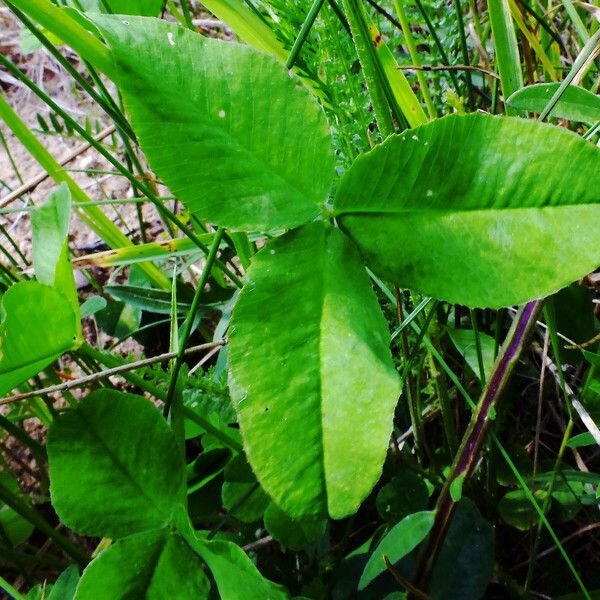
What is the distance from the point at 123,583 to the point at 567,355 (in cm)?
67

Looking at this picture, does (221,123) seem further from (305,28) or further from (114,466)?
(114,466)

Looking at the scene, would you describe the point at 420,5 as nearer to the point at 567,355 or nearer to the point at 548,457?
the point at 567,355

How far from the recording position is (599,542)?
3.04ft

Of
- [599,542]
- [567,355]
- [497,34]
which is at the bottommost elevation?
[599,542]

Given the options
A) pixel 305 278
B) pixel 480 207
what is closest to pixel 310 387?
pixel 305 278

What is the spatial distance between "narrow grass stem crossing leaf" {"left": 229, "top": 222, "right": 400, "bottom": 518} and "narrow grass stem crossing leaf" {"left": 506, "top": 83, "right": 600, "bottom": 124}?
31cm

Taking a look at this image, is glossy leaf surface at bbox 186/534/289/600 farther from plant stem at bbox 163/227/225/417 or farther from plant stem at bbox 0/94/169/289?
plant stem at bbox 0/94/169/289

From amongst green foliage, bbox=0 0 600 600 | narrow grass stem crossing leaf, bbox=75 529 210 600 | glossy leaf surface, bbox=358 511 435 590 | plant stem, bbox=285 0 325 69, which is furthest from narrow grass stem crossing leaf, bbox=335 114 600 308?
narrow grass stem crossing leaf, bbox=75 529 210 600

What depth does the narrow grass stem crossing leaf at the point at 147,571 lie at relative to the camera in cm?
60

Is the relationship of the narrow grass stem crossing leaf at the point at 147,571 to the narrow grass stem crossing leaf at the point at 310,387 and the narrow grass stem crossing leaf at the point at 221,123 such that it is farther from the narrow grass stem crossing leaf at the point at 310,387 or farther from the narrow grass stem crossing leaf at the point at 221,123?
the narrow grass stem crossing leaf at the point at 221,123

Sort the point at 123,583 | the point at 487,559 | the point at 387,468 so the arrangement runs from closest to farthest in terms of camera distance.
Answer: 1. the point at 123,583
2. the point at 487,559
3. the point at 387,468

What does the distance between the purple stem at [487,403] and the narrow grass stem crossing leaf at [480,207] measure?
0.52 feet

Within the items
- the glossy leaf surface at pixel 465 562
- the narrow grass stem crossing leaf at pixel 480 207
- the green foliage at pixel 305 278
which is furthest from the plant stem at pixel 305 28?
the glossy leaf surface at pixel 465 562

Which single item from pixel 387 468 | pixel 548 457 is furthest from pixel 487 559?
pixel 548 457
